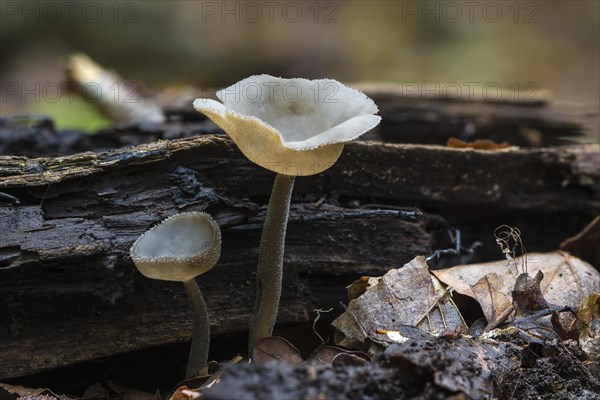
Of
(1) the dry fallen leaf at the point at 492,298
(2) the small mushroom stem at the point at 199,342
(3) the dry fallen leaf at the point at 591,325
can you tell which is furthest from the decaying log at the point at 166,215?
(3) the dry fallen leaf at the point at 591,325

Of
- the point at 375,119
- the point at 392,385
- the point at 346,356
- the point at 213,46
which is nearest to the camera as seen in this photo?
the point at 392,385

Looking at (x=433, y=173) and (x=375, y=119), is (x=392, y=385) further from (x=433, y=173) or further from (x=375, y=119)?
(x=433, y=173)

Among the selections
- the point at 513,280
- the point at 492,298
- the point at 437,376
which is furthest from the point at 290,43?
the point at 437,376

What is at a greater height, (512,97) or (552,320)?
(512,97)

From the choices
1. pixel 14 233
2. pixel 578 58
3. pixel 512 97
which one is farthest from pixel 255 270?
pixel 578 58

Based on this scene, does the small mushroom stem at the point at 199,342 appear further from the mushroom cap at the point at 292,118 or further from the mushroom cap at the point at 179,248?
the mushroom cap at the point at 292,118

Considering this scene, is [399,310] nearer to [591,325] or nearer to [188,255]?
[591,325]

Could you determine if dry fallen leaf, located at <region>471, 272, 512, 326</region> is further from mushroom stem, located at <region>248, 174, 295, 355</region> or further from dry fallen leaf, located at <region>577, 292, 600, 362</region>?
mushroom stem, located at <region>248, 174, 295, 355</region>
